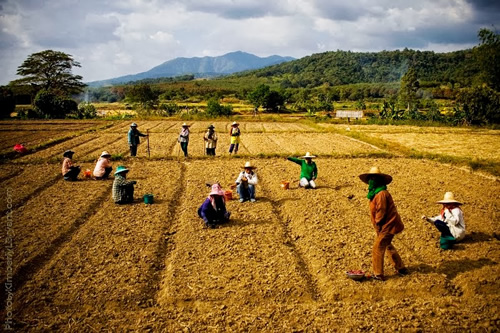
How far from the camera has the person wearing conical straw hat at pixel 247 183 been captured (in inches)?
376

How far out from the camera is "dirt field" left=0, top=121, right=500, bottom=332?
16.3ft

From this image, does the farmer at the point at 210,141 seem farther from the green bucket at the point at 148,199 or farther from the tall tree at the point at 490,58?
the tall tree at the point at 490,58

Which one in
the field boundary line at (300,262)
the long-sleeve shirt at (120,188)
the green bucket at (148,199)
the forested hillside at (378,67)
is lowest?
the field boundary line at (300,262)

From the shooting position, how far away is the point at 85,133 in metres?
25.8

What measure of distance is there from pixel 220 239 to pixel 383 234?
3.42m

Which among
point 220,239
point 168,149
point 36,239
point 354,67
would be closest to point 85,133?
point 168,149

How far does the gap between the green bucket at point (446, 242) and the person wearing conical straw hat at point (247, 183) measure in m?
4.74

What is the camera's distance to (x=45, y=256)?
661 cm

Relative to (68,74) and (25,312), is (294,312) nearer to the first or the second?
(25,312)

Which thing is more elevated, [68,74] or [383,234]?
[68,74]

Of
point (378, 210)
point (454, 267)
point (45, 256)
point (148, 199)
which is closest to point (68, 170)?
point (148, 199)

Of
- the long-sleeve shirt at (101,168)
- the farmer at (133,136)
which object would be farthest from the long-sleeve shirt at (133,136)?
the long-sleeve shirt at (101,168)

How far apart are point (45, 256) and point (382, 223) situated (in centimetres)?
A: 645

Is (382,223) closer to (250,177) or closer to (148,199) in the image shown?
(250,177)
